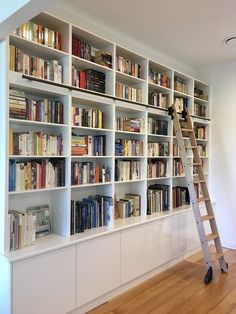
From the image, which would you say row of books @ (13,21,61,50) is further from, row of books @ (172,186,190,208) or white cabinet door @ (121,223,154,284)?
row of books @ (172,186,190,208)

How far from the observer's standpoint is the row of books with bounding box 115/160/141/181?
3086mm

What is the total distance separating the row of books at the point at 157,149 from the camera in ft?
11.5

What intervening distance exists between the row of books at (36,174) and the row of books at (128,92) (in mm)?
1066

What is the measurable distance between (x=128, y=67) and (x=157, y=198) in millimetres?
1648

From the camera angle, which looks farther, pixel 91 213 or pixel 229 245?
pixel 229 245

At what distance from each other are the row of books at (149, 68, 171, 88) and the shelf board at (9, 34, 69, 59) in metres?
1.34

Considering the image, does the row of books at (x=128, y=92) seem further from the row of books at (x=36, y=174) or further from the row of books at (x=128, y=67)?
the row of books at (x=36, y=174)

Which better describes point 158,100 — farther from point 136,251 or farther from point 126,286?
point 126,286

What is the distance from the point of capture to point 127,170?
10.5ft

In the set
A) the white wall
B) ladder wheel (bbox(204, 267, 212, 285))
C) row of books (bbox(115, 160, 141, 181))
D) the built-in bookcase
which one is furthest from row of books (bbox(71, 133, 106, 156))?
the white wall

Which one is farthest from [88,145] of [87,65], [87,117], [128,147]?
[87,65]

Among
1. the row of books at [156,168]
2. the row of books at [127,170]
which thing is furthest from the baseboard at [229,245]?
the row of books at [127,170]

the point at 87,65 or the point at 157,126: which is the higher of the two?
the point at 87,65

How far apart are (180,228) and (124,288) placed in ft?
3.80
